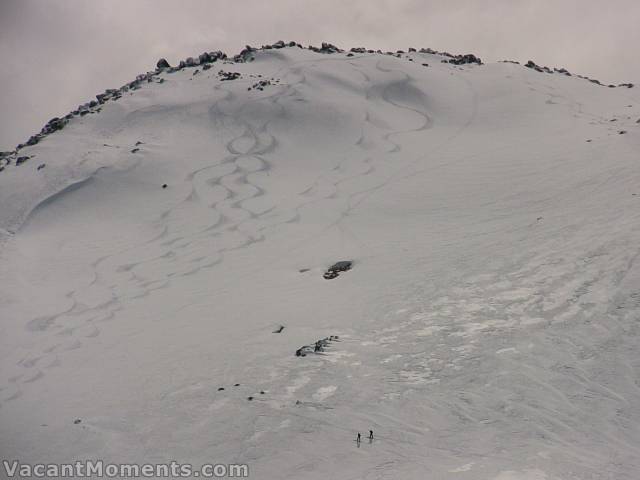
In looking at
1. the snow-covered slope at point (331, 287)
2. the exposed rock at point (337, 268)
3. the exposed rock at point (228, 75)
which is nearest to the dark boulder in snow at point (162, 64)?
the exposed rock at point (228, 75)

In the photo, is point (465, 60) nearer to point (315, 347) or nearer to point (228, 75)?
point (228, 75)

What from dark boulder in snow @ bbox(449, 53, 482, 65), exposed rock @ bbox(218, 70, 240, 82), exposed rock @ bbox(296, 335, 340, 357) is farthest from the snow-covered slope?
dark boulder in snow @ bbox(449, 53, 482, 65)

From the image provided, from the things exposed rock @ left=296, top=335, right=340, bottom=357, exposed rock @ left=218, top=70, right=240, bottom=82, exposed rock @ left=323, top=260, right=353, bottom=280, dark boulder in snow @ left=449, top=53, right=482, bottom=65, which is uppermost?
dark boulder in snow @ left=449, top=53, right=482, bottom=65

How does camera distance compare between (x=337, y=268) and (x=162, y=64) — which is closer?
(x=337, y=268)

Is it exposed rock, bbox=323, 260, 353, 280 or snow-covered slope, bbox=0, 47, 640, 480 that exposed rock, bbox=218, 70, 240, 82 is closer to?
snow-covered slope, bbox=0, 47, 640, 480

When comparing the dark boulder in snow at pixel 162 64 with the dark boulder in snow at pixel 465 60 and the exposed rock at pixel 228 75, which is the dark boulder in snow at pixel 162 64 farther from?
the dark boulder in snow at pixel 465 60

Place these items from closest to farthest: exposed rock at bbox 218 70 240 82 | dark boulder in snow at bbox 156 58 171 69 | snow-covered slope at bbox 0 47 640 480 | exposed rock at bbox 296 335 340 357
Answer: snow-covered slope at bbox 0 47 640 480, exposed rock at bbox 296 335 340 357, exposed rock at bbox 218 70 240 82, dark boulder in snow at bbox 156 58 171 69

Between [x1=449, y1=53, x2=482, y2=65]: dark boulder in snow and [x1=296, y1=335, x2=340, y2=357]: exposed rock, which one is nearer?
[x1=296, y1=335, x2=340, y2=357]: exposed rock

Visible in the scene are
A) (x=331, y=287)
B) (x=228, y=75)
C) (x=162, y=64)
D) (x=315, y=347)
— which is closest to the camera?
(x=315, y=347)

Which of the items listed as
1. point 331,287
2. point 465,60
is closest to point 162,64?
point 465,60

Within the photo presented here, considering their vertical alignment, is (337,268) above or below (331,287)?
above

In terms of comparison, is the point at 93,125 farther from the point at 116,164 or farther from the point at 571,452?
the point at 571,452
